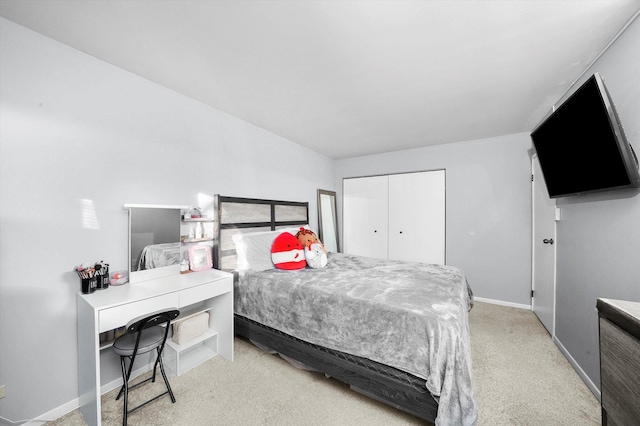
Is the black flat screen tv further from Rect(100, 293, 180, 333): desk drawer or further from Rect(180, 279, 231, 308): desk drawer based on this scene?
Rect(100, 293, 180, 333): desk drawer

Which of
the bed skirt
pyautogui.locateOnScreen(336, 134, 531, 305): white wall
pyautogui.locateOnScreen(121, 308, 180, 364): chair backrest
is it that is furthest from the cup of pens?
pyautogui.locateOnScreen(336, 134, 531, 305): white wall

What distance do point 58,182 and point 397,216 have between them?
4324 millimetres

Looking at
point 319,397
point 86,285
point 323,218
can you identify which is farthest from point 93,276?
point 323,218

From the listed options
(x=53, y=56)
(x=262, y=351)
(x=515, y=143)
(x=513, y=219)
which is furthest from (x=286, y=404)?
(x=515, y=143)

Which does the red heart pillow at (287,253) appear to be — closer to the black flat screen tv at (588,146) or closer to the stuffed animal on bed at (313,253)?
the stuffed animal on bed at (313,253)

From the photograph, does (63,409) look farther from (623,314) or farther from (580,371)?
(580,371)

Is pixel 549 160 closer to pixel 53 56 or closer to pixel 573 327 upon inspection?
pixel 573 327

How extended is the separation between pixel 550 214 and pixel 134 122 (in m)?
4.38

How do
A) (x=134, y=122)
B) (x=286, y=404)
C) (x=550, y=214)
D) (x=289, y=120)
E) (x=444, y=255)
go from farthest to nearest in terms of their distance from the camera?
(x=444, y=255) → (x=289, y=120) → (x=550, y=214) → (x=134, y=122) → (x=286, y=404)

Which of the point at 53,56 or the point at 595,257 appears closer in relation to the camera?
the point at 53,56

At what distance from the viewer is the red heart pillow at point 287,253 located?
277cm

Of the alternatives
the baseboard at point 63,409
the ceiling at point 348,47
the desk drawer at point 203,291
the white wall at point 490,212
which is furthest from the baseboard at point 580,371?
the baseboard at point 63,409

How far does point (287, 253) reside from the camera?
2807 millimetres

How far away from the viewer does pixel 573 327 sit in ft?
7.18
